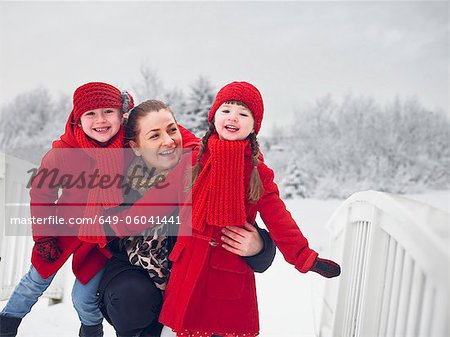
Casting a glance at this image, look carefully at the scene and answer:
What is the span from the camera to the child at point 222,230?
4.02ft

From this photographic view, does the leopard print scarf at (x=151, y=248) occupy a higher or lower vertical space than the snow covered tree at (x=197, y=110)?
lower

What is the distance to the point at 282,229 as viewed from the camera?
127 cm

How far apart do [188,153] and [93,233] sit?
35 cm

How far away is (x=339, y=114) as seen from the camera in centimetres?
878

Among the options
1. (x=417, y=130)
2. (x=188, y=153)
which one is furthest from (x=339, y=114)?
(x=188, y=153)

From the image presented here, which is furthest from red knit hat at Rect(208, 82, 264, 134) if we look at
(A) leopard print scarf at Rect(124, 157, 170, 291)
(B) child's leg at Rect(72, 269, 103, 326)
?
(B) child's leg at Rect(72, 269, 103, 326)

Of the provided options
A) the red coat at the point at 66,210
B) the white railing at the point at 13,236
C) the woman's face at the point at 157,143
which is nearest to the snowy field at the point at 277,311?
the white railing at the point at 13,236

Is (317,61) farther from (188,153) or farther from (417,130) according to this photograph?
(188,153)

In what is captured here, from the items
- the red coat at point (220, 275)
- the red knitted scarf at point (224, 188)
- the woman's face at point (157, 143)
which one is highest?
the woman's face at point (157, 143)

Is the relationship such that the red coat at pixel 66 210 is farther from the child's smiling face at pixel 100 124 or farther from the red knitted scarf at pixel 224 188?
the red knitted scarf at pixel 224 188

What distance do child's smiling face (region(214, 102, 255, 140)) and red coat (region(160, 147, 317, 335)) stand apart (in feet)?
0.26

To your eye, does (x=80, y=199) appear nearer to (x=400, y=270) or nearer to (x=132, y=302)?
(x=132, y=302)

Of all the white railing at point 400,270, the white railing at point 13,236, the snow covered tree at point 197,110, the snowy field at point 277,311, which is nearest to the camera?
the white railing at point 400,270

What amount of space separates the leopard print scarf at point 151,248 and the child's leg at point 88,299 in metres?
0.15
